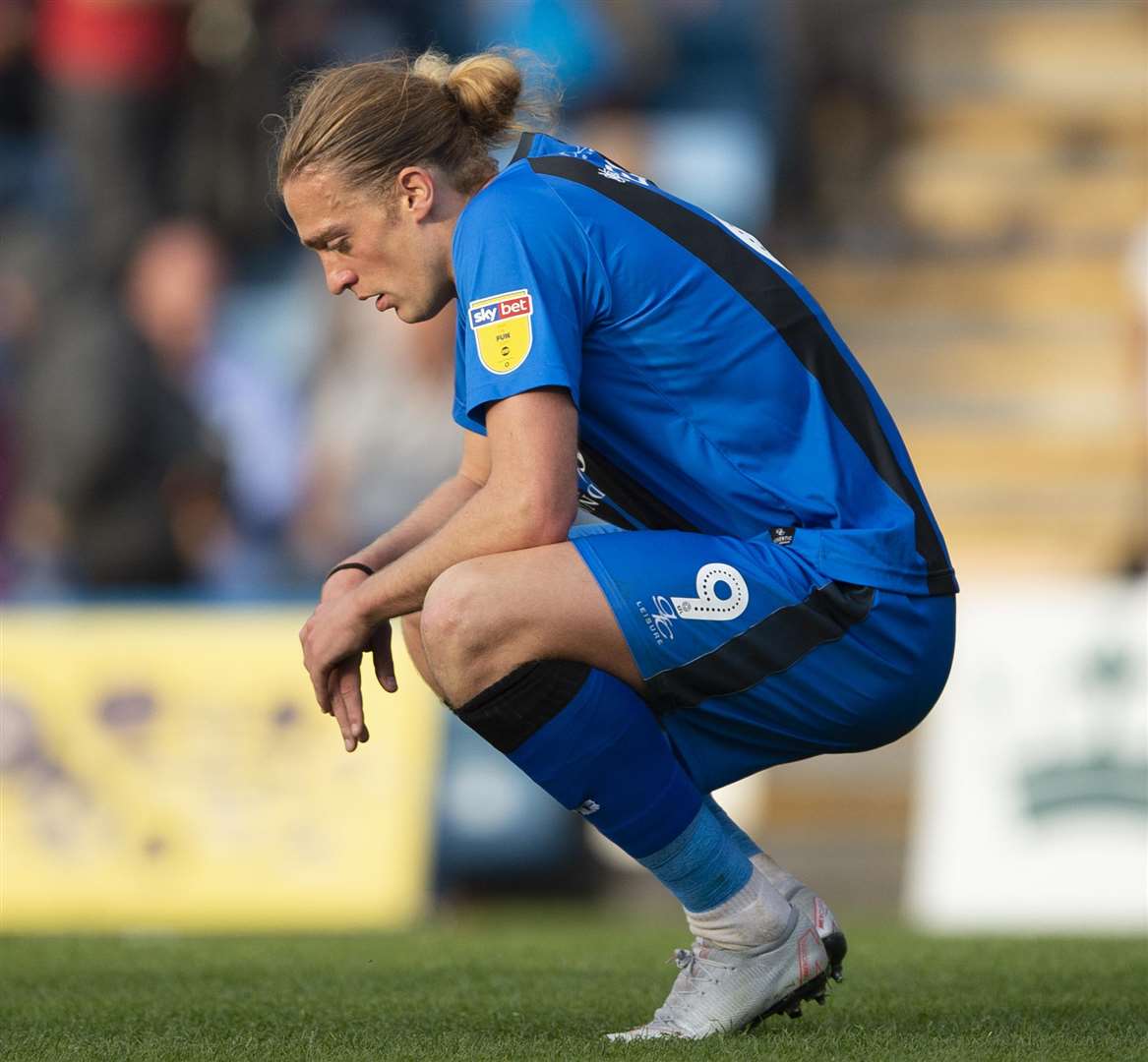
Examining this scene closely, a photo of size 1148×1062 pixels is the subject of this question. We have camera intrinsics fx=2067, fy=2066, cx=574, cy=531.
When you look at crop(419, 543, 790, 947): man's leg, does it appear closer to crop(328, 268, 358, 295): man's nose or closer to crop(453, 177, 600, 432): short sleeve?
crop(453, 177, 600, 432): short sleeve

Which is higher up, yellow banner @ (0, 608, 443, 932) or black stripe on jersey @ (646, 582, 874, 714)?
black stripe on jersey @ (646, 582, 874, 714)

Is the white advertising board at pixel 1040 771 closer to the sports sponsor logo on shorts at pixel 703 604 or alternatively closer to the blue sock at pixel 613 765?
the blue sock at pixel 613 765

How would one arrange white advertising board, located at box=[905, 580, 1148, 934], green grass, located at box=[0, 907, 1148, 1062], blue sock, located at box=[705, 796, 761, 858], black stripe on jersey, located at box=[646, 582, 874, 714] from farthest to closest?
1. white advertising board, located at box=[905, 580, 1148, 934]
2. blue sock, located at box=[705, 796, 761, 858]
3. black stripe on jersey, located at box=[646, 582, 874, 714]
4. green grass, located at box=[0, 907, 1148, 1062]

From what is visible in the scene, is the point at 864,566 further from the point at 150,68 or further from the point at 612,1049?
the point at 150,68

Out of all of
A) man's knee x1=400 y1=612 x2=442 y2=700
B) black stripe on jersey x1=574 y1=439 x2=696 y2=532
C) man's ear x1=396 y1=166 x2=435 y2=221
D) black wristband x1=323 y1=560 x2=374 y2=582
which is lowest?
man's knee x1=400 y1=612 x2=442 y2=700

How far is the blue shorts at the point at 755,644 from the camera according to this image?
3229 millimetres

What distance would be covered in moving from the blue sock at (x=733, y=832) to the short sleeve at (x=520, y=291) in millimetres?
760

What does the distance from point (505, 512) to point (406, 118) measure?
0.69 meters

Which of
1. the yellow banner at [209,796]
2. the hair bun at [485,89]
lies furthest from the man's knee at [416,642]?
the yellow banner at [209,796]

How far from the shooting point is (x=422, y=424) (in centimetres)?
882

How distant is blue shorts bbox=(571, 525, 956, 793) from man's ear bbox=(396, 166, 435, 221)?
1.91 feet

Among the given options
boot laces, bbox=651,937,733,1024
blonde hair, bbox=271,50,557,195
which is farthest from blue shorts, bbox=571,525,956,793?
blonde hair, bbox=271,50,557,195

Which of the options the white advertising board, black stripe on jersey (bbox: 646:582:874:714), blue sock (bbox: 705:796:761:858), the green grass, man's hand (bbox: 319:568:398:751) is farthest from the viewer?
the white advertising board

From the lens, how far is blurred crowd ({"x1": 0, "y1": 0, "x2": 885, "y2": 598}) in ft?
29.6
